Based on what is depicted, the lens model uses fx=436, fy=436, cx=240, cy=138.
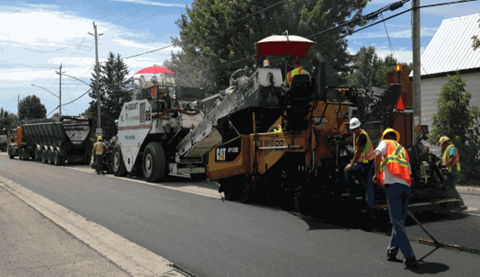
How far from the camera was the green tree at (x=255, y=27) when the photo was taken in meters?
25.6

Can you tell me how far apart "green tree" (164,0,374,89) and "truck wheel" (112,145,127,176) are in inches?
378

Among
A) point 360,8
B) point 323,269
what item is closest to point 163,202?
point 323,269

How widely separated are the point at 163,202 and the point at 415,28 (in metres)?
8.73

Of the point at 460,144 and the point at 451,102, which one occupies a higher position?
the point at 451,102

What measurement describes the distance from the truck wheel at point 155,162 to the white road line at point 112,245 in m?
5.50

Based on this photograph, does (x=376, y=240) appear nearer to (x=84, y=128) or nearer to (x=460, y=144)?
(x=460, y=144)

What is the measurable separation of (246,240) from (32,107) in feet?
354

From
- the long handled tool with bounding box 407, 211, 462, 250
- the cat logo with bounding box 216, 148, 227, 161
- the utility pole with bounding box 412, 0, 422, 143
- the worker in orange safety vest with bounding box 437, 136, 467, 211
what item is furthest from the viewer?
the utility pole with bounding box 412, 0, 422, 143

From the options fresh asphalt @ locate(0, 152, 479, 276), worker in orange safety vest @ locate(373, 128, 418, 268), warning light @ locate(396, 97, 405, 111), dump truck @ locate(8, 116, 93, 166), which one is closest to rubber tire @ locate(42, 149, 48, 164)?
dump truck @ locate(8, 116, 93, 166)

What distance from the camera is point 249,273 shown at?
16.7ft

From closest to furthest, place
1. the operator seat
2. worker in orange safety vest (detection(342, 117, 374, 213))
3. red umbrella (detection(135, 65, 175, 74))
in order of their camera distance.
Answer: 1. worker in orange safety vest (detection(342, 117, 374, 213))
2. the operator seat
3. red umbrella (detection(135, 65, 175, 74))

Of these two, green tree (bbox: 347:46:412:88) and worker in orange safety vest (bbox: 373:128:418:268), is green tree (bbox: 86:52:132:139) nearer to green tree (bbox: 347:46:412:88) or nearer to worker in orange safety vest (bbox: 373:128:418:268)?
green tree (bbox: 347:46:412:88)

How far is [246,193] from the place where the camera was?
10320mm

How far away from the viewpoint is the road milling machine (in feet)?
26.2
